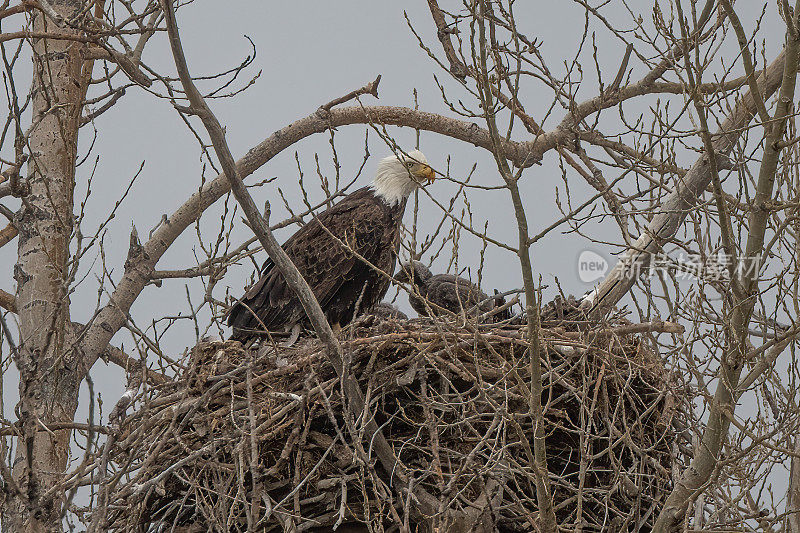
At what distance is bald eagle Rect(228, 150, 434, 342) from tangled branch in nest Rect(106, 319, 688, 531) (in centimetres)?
127

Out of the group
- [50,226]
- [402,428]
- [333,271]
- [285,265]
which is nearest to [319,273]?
[333,271]

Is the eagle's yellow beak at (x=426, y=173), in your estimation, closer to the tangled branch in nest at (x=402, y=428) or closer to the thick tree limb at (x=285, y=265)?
the tangled branch in nest at (x=402, y=428)

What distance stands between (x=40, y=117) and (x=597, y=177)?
393 cm

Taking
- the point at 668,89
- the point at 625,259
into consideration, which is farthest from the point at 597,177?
the point at 625,259

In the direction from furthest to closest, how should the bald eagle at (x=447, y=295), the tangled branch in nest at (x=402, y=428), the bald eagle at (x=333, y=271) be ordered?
the bald eagle at (x=333, y=271), the bald eagle at (x=447, y=295), the tangled branch in nest at (x=402, y=428)

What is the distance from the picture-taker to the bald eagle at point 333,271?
7.07m

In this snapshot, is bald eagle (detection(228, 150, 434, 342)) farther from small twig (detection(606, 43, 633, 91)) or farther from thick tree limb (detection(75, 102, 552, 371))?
small twig (detection(606, 43, 633, 91))

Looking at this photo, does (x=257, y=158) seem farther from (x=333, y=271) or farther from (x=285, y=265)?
(x=285, y=265)

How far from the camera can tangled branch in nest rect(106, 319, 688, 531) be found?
5145 mm

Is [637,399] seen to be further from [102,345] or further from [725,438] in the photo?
[102,345]

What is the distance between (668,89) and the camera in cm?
743

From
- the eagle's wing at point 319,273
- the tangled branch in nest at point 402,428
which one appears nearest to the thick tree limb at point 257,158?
the eagle's wing at point 319,273

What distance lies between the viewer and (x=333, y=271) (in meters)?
7.07

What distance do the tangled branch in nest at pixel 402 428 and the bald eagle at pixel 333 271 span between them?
1.27 metres
